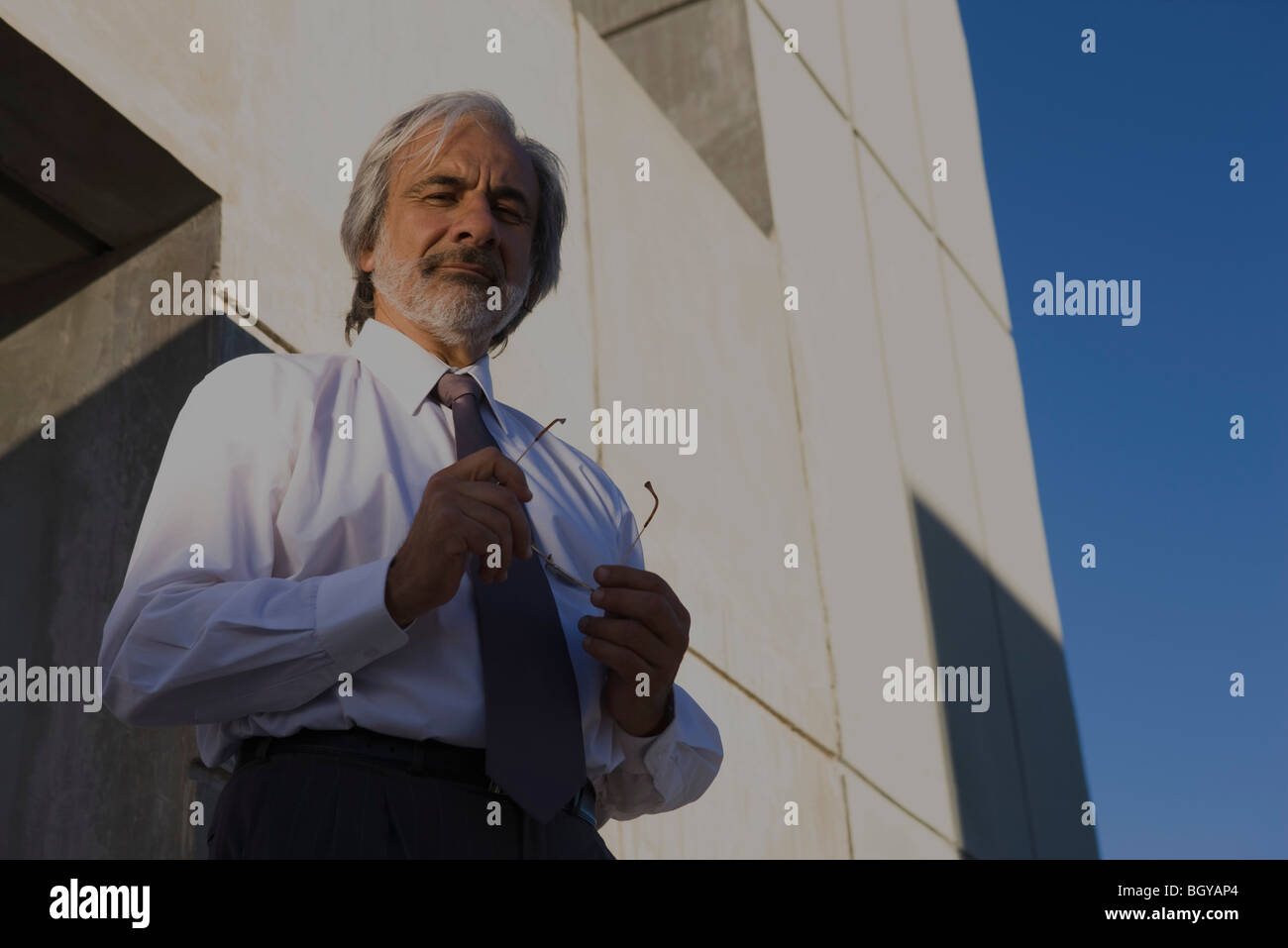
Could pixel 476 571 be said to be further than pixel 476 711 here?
Yes

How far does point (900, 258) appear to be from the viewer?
789 centimetres

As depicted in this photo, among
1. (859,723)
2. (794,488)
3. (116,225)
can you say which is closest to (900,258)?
(794,488)

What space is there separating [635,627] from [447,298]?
715 mm

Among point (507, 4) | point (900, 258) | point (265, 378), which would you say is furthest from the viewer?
point (900, 258)

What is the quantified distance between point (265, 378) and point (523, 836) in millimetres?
771

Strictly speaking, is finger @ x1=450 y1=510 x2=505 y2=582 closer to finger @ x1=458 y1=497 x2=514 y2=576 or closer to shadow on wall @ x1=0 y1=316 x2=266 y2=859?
finger @ x1=458 y1=497 x2=514 y2=576

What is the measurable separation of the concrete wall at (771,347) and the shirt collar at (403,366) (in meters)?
0.76

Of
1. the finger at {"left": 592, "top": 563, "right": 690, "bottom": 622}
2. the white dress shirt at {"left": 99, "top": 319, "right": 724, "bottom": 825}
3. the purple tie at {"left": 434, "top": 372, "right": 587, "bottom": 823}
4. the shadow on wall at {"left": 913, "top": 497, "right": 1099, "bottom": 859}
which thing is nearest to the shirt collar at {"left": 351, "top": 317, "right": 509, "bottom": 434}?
the white dress shirt at {"left": 99, "top": 319, "right": 724, "bottom": 825}

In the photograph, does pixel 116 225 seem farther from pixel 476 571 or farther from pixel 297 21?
pixel 476 571

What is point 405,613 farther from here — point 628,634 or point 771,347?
point 771,347

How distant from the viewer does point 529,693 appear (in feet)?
6.01

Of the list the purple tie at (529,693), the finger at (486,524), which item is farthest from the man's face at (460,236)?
the finger at (486,524)

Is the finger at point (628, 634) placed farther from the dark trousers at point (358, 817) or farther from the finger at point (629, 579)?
the dark trousers at point (358, 817)

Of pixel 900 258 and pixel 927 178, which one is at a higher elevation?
pixel 927 178
